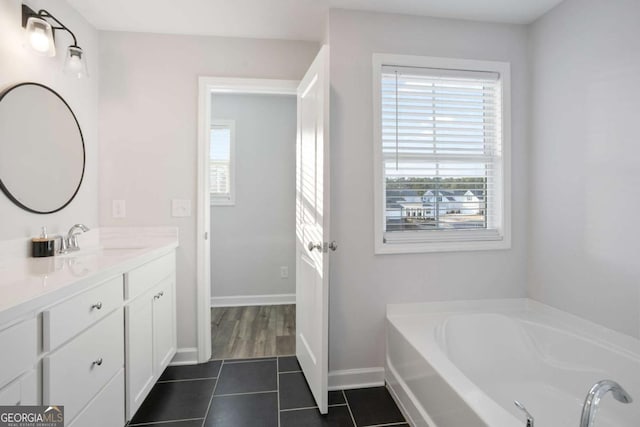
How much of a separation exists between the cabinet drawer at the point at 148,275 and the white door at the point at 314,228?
90 centimetres

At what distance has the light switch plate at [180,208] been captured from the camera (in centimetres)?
232

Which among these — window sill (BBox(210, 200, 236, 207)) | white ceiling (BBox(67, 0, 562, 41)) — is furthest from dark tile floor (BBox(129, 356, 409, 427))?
white ceiling (BBox(67, 0, 562, 41))

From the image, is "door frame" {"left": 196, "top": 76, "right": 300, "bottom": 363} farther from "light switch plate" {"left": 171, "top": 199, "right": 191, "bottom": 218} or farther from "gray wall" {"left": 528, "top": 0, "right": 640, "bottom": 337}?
Result: "gray wall" {"left": 528, "top": 0, "right": 640, "bottom": 337}

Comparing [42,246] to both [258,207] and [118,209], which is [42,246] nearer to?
[118,209]

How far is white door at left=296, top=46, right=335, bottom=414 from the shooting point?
175cm

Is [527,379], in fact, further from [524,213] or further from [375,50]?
[375,50]

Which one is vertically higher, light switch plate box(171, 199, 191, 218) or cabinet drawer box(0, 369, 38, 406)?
light switch plate box(171, 199, 191, 218)

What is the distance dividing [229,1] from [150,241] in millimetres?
1667

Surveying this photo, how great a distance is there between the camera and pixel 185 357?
7.68 ft

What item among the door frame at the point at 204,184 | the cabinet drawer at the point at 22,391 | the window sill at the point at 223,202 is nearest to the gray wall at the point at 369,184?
the door frame at the point at 204,184

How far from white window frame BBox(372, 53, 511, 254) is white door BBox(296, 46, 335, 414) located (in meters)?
0.42

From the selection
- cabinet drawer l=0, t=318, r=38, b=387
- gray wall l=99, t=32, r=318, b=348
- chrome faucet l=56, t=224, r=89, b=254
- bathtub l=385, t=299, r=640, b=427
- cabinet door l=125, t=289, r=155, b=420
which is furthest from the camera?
gray wall l=99, t=32, r=318, b=348

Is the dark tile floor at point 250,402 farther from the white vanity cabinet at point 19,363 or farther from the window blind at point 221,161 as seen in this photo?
the window blind at point 221,161

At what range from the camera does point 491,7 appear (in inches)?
79.4
